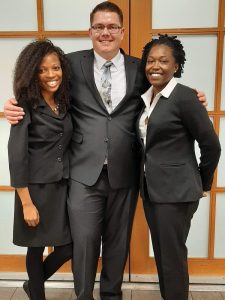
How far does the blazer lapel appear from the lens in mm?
1704

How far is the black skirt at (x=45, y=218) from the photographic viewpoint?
5.50 ft

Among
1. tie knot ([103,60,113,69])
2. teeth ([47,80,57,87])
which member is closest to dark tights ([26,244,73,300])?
teeth ([47,80,57,87])

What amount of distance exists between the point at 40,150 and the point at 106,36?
579mm

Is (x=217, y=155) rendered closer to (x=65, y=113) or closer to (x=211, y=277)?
(x=65, y=113)

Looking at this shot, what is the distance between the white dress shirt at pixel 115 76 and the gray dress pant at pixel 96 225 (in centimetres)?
34

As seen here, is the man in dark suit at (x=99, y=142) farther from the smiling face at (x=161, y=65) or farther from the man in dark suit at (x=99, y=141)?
the smiling face at (x=161, y=65)

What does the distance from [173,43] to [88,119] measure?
50cm

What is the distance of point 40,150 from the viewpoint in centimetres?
163

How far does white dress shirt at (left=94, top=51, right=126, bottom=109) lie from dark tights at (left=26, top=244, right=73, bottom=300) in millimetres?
738

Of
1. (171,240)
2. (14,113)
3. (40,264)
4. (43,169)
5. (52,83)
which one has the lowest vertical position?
(40,264)

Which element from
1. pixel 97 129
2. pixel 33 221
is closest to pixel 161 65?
pixel 97 129

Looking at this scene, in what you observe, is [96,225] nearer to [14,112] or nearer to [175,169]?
[175,169]

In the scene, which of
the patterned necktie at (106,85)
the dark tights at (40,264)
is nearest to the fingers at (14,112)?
the patterned necktie at (106,85)

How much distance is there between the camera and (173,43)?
1569 millimetres
